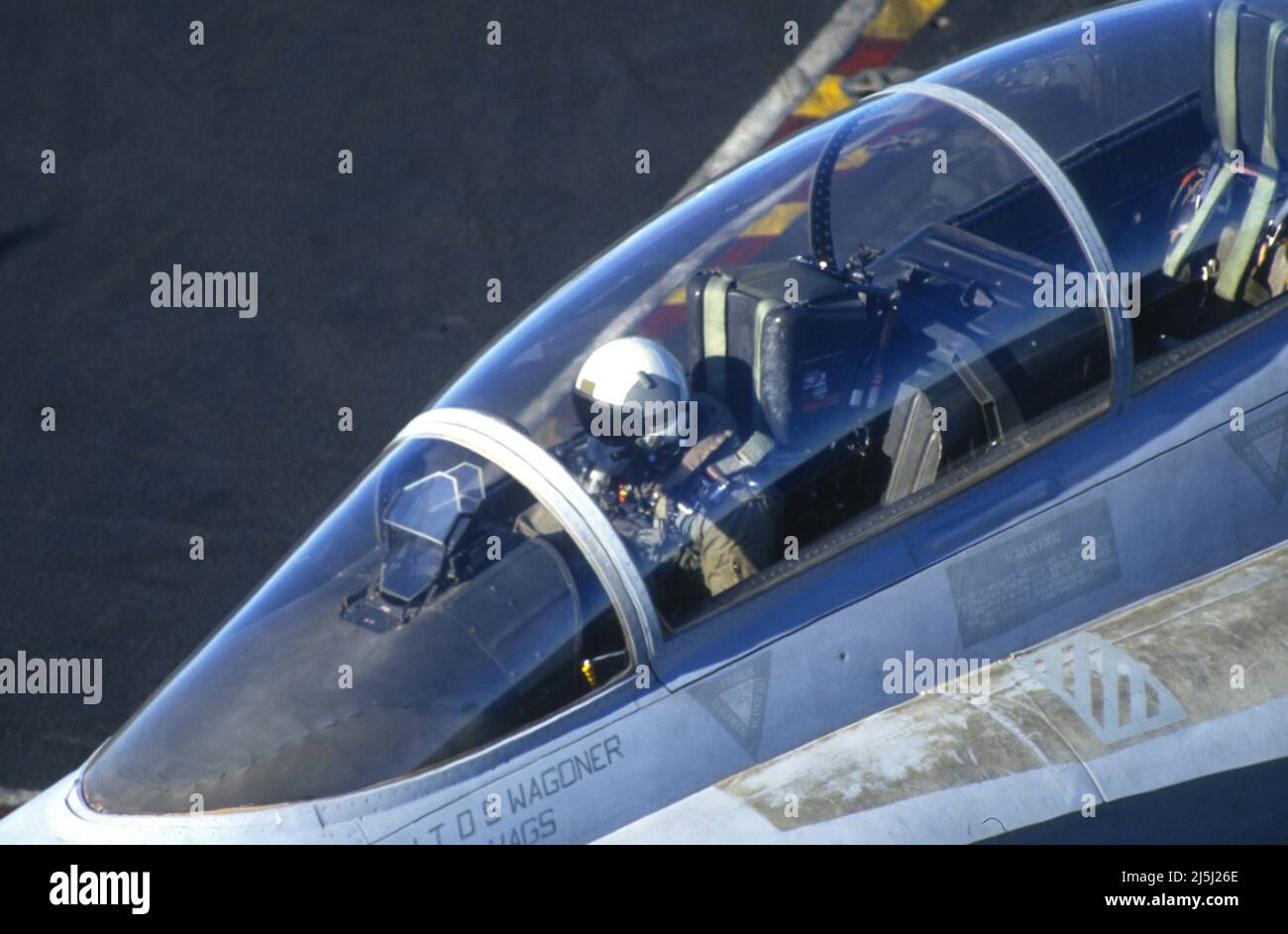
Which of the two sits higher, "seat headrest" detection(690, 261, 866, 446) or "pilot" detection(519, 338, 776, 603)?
"seat headrest" detection(690, 261, 866, 446)

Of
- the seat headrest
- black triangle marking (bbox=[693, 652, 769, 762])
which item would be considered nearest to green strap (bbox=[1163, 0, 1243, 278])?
the seat headrest

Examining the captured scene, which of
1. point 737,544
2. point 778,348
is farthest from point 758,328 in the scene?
point 737,544

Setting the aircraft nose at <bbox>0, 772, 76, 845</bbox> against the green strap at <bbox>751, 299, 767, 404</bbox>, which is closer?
the aircraft nose at <bbox>0, 772, 76, 845</bbox>

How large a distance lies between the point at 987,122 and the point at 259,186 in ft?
20.5

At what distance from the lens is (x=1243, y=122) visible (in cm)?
504

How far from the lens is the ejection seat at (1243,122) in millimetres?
4766

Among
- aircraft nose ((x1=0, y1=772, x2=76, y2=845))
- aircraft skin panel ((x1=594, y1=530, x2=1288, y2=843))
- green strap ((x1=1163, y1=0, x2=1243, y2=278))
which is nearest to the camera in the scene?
aircraft skin panel ((x1=594, y1=530, x2=1288, y2=843))

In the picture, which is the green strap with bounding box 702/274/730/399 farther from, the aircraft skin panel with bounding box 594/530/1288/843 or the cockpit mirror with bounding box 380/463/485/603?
the aircraft skin panel with bounding box 594/530/1288/843

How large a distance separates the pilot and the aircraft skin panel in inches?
23.7

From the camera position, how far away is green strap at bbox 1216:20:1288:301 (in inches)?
187

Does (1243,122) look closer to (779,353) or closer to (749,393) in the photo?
(779,353)

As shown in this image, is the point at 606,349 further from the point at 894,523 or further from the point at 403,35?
the point at 403,35

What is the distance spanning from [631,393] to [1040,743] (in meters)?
1.52
